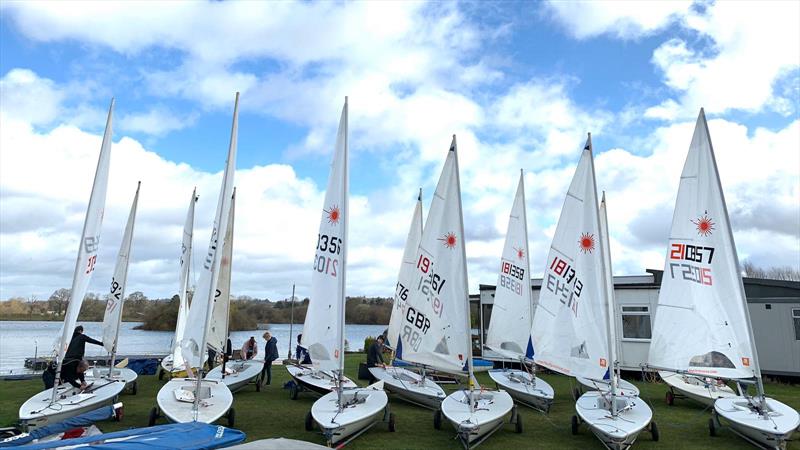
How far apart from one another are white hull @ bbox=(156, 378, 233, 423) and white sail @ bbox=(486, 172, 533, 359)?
22.7 feet

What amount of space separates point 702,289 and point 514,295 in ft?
16.6

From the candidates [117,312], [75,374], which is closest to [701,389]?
[75,374]

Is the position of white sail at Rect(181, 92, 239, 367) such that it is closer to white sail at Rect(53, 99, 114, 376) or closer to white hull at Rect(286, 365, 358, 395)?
white sail at Rect(53, 99, 114, 376)

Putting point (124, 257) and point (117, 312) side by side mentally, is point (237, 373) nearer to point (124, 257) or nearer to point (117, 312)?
point (117, 312)

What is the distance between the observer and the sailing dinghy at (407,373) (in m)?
10.7

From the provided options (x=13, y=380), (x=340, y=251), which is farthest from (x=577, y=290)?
(x=13, y=380)

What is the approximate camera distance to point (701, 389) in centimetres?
1123

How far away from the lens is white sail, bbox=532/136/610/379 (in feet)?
29.9

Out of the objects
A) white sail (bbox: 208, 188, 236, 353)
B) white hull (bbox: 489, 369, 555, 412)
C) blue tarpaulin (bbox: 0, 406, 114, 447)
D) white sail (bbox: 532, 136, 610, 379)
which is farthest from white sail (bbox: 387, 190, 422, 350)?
blue tarpaulin (bbox: 0, 406, 114, 447)

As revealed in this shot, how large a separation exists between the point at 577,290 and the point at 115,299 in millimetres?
10529

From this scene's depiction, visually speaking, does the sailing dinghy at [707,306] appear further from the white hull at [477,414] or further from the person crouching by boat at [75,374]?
the person crouching by boat at [75,374]

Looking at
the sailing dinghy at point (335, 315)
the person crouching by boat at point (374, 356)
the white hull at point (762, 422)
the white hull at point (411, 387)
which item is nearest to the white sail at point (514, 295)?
the white hull at point (411, 387)

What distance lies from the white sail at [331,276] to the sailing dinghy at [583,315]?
4101 millimetres

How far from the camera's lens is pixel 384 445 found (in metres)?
7.89
